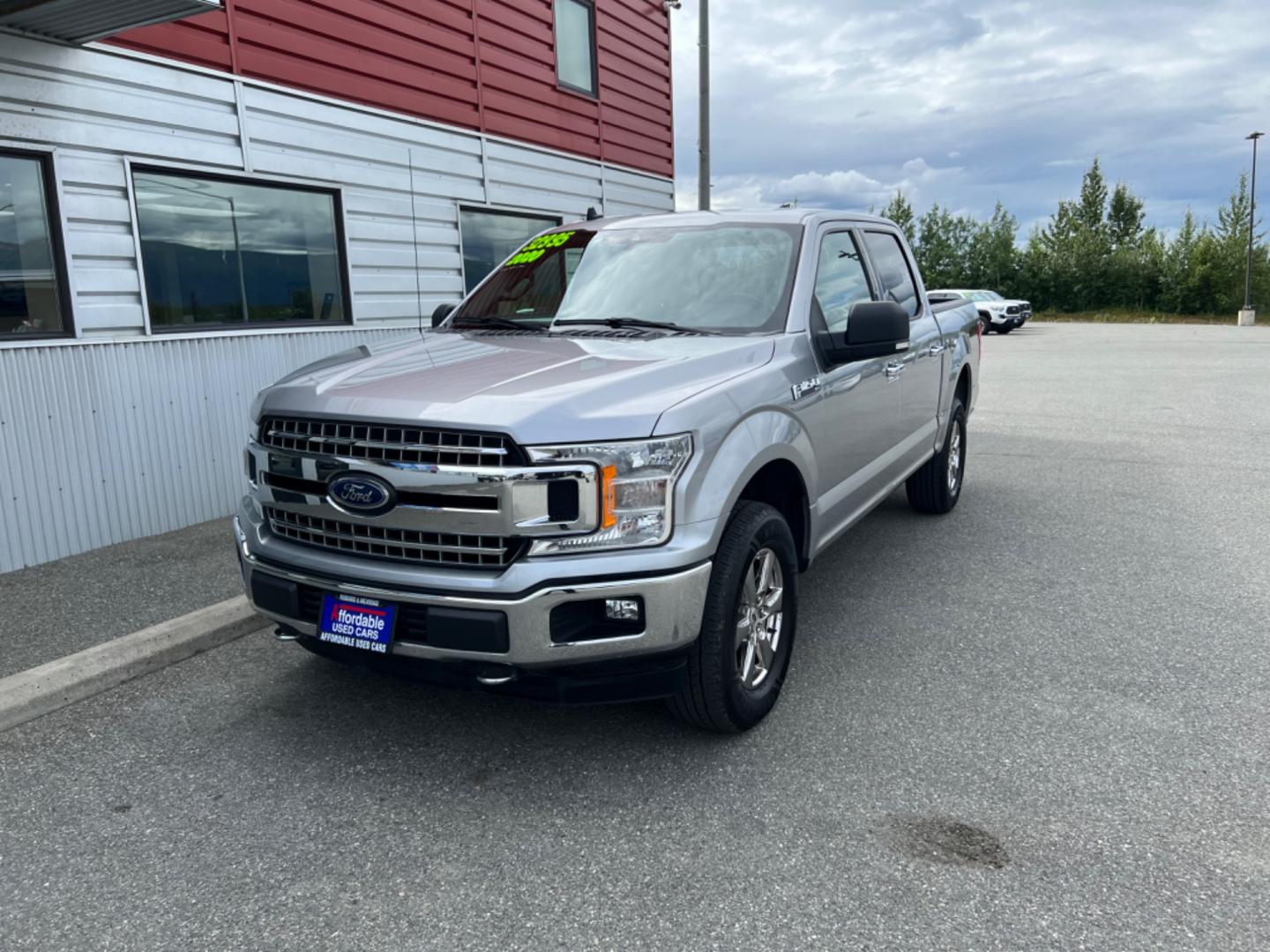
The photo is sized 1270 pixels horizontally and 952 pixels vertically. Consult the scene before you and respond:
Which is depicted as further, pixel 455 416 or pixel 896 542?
pixel 896 542

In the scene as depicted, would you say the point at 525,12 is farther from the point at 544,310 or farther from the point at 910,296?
the point at 544,310

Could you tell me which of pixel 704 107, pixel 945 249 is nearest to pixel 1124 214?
pixel 945 249

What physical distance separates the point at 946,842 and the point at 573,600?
1.30m

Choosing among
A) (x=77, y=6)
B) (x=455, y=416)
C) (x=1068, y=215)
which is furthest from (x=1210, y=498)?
(x=1068, y=215)

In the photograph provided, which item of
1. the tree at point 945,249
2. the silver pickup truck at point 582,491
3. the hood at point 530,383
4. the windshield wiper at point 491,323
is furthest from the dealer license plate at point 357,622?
the tree at point 945,249

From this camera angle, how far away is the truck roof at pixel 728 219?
4.51 meters

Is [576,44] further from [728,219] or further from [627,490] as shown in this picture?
[627,490]

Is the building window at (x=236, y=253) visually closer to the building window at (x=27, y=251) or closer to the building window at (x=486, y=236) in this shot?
the building window at (x=27, y=251)

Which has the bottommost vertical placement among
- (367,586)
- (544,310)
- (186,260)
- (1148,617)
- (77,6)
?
(1148,617)

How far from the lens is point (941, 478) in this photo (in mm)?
6523

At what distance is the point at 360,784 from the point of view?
3.20 metres

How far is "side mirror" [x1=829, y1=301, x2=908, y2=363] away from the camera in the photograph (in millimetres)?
3818

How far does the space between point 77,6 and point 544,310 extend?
320 cm

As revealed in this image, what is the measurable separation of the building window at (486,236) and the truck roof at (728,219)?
4214 millimetres
